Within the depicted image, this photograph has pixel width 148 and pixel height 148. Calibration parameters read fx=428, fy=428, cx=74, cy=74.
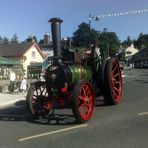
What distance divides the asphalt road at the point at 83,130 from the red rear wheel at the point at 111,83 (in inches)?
18.2

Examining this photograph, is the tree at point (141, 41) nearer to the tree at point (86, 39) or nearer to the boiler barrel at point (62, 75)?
the tree at point (86, 39)

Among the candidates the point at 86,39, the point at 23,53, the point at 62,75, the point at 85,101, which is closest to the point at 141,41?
the point at 23,53

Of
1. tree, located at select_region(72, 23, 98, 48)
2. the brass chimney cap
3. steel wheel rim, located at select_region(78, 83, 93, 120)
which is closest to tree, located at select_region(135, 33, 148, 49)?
tree, located at select_region(72, 23, 98, 48)

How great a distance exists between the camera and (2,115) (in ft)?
49.3

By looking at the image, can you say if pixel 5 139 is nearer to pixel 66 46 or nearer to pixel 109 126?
pixel 109 126

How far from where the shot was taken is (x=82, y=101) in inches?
496

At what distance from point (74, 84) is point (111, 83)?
218 cm

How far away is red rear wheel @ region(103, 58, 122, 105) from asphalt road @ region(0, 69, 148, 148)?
0.46 meters

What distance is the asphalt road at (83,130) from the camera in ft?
31.4

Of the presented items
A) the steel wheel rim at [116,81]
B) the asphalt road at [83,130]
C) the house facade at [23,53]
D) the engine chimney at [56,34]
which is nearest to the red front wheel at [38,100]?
the asphalt road at [83,130]

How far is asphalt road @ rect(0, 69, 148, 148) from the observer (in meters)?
9.57

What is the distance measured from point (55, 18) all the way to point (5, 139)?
242 inches

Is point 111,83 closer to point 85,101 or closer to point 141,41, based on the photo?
point 85,101

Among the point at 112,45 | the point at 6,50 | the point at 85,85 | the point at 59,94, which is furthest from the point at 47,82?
the point at 112,45
